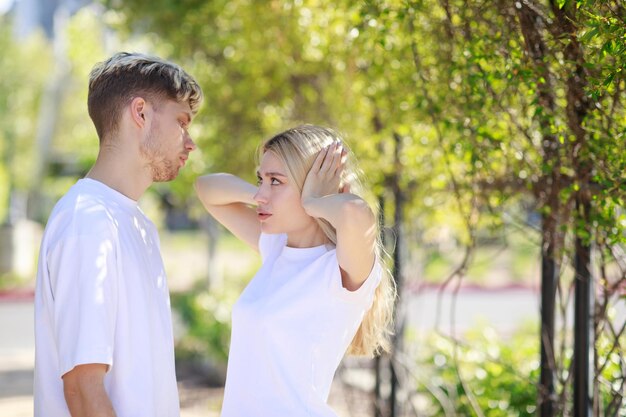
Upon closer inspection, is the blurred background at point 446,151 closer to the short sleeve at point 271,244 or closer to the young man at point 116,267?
the short sleeve at point 271,244

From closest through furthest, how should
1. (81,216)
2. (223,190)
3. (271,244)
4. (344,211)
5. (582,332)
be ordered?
(81,216)
(344,211)
(271,244)
(223,190)
(582,332)

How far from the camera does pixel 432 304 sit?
1505 cm

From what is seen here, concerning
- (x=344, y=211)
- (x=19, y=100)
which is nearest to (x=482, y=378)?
(x=344, y=211)

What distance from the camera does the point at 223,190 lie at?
3055 mm

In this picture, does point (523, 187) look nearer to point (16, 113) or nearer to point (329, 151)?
point (329, 151)

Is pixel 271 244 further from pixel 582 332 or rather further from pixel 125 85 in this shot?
pixel 582 332

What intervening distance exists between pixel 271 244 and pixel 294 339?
490mm

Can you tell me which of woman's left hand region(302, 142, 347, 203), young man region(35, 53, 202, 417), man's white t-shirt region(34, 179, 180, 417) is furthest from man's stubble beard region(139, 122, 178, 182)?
woman's left hand region(302, 142, 347, 203)

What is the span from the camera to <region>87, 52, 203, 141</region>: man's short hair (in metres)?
2.36

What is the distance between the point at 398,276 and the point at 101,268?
301cm

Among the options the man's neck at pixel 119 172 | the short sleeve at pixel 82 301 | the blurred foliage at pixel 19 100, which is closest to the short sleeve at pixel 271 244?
the man's neck at pixel 119 172

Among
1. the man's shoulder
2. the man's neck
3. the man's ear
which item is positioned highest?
the man's ear

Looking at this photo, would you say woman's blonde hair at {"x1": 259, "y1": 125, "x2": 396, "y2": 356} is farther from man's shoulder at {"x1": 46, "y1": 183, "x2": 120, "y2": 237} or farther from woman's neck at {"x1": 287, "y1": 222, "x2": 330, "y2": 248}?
man's shoulder at {"x1": 46, "y1": 183, "x2": 120, "y2": 237}

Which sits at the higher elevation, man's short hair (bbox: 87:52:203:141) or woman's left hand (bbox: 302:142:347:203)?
man's short hair (bbox: 87:52:203:141)
